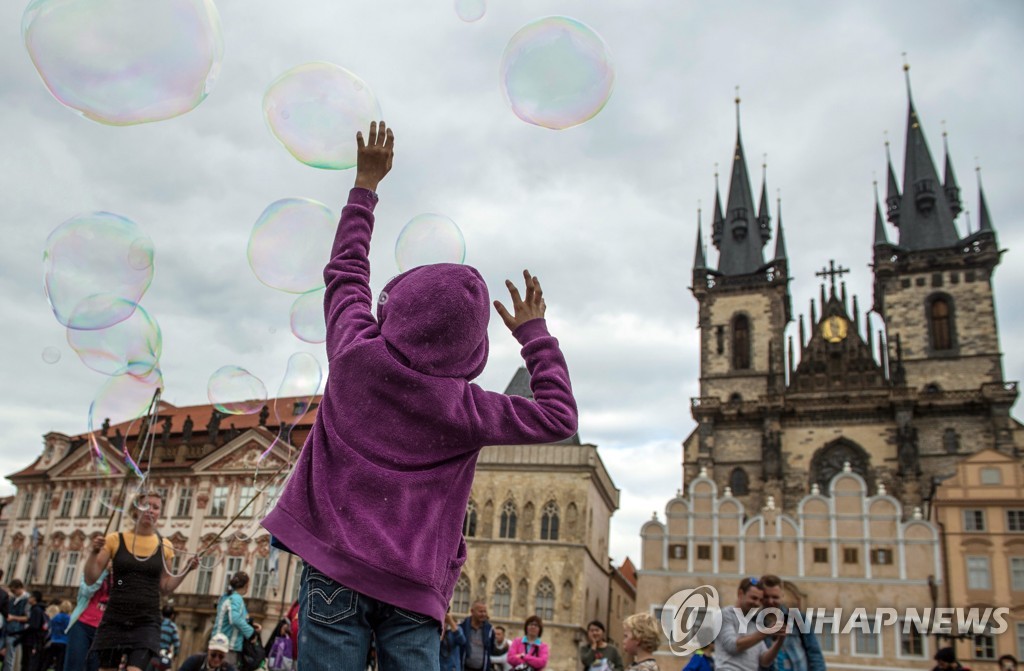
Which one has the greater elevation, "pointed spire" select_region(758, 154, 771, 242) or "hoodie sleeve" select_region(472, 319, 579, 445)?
"pointed spire" select_region(758, 154, 771, 242)

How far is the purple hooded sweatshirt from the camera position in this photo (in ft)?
7.22

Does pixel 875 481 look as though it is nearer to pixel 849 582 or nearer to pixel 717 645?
pixel 849 582

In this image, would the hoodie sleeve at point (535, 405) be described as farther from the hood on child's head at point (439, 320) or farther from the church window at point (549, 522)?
the church window at point (549, 522)

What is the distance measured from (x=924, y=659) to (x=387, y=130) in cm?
3081

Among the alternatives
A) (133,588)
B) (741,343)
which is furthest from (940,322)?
(133,588)

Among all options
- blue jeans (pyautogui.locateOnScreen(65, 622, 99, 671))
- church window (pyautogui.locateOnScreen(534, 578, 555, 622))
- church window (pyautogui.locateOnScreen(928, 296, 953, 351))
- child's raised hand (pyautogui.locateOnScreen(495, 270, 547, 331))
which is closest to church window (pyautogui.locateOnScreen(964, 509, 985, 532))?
church window (pyautogui.locateOnScreen(928, 296, 953, 351))

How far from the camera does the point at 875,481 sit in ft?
125

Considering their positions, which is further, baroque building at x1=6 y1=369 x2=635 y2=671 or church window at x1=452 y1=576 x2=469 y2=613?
church window at x1=452 y1=576 x2=469 y2=613

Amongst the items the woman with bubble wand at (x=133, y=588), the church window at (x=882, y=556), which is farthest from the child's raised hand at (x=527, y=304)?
the church window at (x=882, y=556)

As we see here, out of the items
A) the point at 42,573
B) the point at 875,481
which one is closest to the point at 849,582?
the point at 875,481

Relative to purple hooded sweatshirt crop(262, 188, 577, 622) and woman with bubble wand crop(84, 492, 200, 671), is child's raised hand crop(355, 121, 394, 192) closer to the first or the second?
purple hooded sweatshirt crop(262, 188, 577, 622)

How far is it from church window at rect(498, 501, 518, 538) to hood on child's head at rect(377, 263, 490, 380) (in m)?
32.9

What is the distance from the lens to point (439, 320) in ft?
7.77

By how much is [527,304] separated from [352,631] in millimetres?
1217
